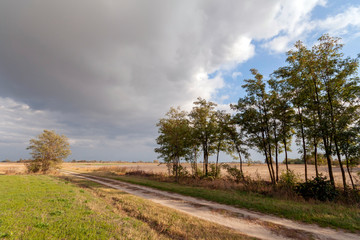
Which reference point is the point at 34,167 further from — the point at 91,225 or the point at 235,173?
the point at 235,173

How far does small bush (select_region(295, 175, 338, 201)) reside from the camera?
12.6 m

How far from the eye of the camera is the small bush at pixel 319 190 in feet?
41.2

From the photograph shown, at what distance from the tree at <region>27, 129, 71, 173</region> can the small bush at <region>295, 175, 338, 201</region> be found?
41.9 meters

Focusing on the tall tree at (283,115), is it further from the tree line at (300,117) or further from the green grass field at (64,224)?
the green grass field at (64,224)

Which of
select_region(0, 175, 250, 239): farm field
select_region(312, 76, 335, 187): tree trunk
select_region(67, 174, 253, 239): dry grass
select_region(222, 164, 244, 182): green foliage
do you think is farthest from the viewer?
select_region(222, 164, 244, 182): green foliage

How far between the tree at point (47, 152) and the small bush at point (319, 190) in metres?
41.9

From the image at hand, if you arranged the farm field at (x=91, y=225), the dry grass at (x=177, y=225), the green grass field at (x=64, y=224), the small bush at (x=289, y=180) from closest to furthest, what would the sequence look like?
the green grass field at (x=64, y=224) < the farm field at (x=91, y=225) < the dry grass at (x=177, y=225) < the small bush at (x=289, y=180)

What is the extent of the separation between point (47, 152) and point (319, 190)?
44.4 meters

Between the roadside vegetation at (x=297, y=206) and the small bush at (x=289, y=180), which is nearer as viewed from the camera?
the roadside vegetation at (x=297, y=206)

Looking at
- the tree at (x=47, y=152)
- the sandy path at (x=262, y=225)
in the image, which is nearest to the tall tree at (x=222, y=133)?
the sandy path at (x=262, y=225)

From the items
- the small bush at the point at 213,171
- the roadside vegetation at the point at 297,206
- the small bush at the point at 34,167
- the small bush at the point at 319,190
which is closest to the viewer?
the roadside vegetation at the point at 297,206

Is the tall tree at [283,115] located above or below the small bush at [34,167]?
above

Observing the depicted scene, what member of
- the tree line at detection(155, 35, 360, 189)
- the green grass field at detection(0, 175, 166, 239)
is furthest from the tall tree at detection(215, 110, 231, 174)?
the green grass field at detection(0, 175, 166, 239)

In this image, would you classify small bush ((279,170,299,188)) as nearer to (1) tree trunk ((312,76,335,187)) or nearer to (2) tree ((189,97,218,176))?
(1) tree trunk ((312,76,335,187))
